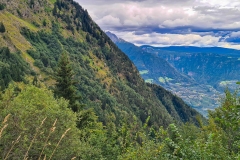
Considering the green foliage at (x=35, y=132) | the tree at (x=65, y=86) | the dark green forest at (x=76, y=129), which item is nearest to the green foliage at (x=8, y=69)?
the dark green forest at (x=76, y=129)

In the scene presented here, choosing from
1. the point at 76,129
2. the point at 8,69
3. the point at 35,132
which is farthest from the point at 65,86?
the point at 8,69

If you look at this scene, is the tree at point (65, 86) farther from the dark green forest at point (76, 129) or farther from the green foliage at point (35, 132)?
the green foliage at point (35, 132)

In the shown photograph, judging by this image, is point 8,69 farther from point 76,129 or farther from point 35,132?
point 35,132

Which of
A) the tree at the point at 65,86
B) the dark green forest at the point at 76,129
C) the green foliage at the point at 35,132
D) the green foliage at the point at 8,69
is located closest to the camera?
the dark green forest at the point at 76,129

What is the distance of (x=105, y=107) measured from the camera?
16088cm

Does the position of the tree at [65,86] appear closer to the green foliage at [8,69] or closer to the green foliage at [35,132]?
the green foliage at [35,132]

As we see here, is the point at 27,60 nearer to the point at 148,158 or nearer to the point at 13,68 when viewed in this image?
the point at 13,68

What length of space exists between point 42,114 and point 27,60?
118549 millimetres

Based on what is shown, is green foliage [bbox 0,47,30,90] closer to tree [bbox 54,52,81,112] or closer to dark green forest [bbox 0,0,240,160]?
dark green forest [bbox 0,0,240,160]

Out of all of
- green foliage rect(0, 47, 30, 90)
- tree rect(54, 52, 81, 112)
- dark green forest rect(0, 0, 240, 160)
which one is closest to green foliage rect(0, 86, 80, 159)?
dark green forest rect(0, 0, 240, 160)

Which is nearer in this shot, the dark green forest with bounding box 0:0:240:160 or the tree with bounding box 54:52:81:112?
the dark green forest with bounding box 0:0:240:160

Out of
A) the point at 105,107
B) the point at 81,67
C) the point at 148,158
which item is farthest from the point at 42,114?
the point at 81,67

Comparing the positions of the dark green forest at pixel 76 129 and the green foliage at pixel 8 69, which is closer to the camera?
the dark green forest at pixel 76 129

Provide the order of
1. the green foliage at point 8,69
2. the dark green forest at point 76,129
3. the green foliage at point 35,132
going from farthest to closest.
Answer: the green foliage at point 8,69 < the green foliage at point 35,132 < the dark green forest at point 76,129
